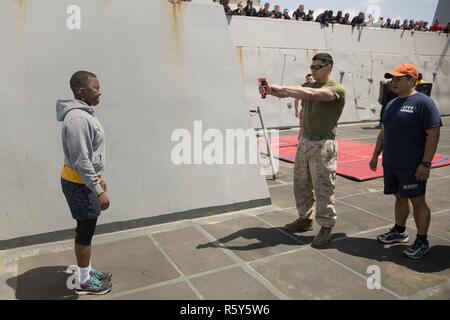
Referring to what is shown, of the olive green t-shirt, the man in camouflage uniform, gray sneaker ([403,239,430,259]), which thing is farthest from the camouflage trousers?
gray sneaker ([403,239,430,259])

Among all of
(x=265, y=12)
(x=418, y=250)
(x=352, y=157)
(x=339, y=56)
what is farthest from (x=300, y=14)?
(x=418, y=250)

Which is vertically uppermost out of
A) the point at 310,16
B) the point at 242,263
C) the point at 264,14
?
the point at 310,16

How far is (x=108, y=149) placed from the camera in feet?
13.4

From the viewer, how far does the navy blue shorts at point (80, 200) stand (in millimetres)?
2676

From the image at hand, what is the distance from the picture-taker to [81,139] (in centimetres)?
250

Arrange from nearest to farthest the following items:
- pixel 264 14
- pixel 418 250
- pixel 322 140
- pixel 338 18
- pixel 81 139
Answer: pixel 81 139 < pixel 418 250 < pixel 322 140 < pixel 264 14 < pixel 338 18

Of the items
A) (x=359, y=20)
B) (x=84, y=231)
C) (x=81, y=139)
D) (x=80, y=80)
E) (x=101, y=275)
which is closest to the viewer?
(x=81, y=139)

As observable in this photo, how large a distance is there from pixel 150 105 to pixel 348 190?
3.38 metres

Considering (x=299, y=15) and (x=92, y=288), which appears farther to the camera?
(x=299, y=15)

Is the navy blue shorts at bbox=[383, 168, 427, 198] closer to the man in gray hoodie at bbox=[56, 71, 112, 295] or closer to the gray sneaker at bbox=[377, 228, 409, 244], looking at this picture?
the gray sneaker at bbox=[377, 228, 409, 244]

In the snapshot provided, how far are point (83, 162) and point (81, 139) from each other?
0.16 m

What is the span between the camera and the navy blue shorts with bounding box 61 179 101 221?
2676 millimetres

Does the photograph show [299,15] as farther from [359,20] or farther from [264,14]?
[359,20]
